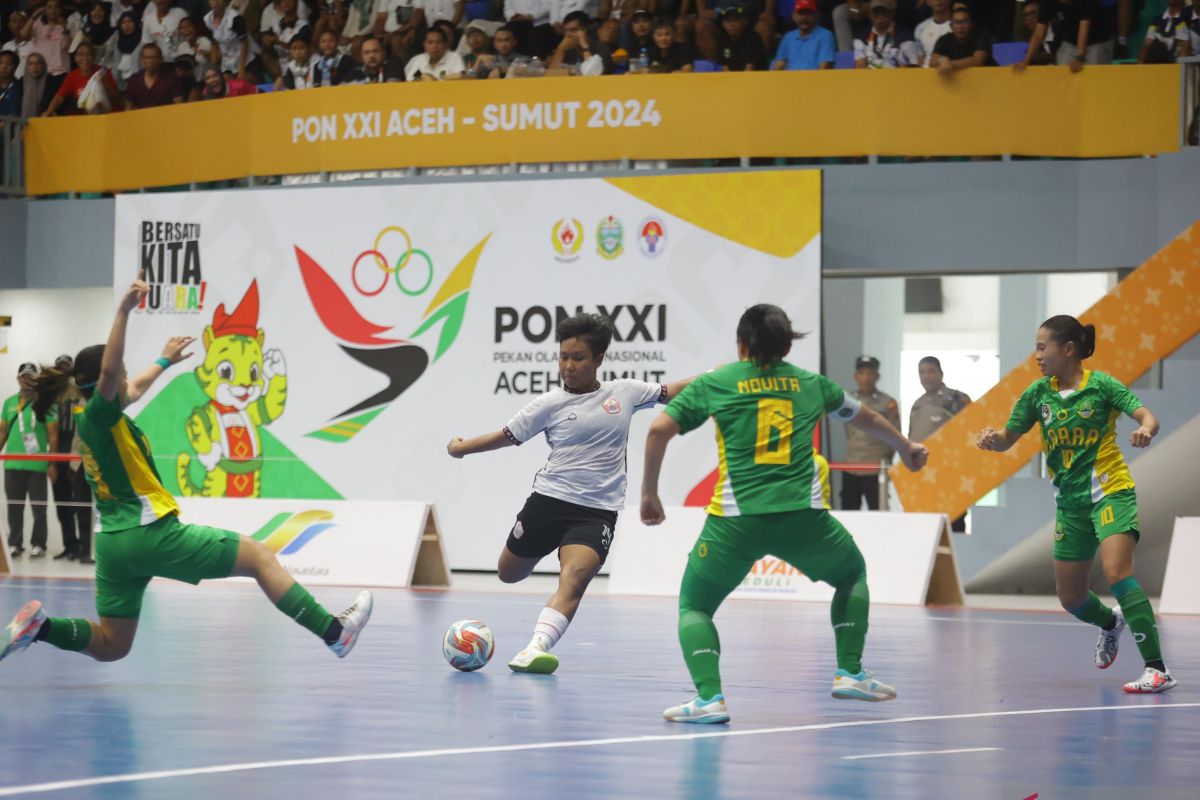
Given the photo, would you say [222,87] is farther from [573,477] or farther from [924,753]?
[924,753]

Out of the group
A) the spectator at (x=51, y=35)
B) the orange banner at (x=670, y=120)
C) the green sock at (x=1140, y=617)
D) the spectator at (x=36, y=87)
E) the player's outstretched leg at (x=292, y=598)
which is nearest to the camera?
the player's outstretched leg at (x=292, y=598)

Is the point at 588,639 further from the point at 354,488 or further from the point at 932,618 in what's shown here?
the point at 354,488

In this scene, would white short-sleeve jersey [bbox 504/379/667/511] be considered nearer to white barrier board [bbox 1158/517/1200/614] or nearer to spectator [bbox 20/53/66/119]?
white barrier board [bbox 1158/517/1200/614]

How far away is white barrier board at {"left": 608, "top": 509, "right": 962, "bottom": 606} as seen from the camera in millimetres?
16109

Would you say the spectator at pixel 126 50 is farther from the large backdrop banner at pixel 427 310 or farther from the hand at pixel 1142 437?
the hand at pixel 1142 437

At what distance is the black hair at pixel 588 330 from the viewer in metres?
9.43

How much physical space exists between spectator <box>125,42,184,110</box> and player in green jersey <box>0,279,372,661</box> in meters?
15.2

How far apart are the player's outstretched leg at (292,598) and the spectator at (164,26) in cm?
1655

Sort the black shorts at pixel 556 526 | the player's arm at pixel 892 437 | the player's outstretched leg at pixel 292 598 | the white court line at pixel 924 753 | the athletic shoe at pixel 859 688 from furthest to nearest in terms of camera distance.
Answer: the black shorts at pixel 556 526 → the player's outstretched leg at pixel 292 598 → the athletic shoe at pixel 859 688 → the player's arm at pixel 892 437 → the white court line at pixel 924 753

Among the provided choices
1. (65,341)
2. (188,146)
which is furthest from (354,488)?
(65,341)

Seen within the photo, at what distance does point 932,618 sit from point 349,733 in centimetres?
821

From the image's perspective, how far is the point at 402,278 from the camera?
67.7 feet

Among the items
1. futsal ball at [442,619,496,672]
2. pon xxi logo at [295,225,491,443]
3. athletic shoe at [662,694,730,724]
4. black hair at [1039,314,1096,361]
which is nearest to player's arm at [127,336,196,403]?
futsal ball at [442,619,496,672]

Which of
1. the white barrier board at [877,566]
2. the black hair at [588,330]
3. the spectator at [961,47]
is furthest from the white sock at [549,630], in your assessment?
the spectator at [961,47]
